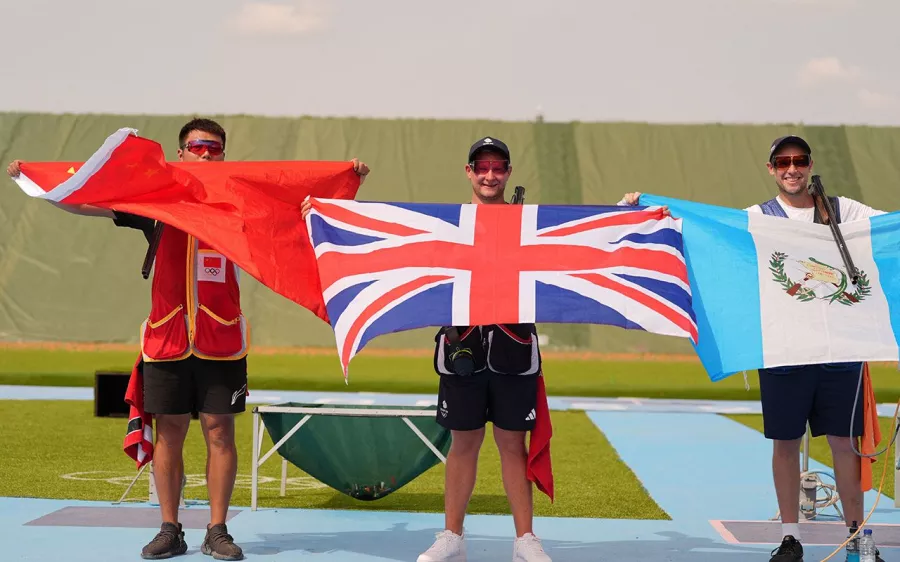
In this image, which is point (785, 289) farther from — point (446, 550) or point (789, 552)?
point (446, 550)

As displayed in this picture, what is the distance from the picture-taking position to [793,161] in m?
5.23

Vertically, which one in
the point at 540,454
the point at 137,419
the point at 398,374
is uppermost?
the point at 137,419

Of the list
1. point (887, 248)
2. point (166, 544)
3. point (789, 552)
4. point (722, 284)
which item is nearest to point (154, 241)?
point (166, 544)

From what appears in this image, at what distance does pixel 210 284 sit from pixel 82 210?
27.8 inches

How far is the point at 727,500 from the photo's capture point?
727cm

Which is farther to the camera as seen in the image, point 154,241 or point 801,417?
point 154,241

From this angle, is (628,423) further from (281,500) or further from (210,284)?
(210,284)

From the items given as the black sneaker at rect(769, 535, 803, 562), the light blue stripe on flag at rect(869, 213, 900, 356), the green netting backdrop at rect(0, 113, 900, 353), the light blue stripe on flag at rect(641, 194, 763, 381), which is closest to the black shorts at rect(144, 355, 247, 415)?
the light blue stripe on flag at rect(641, 194, 763, 381)

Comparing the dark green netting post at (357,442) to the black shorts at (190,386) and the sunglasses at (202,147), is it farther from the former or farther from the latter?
the sunglasses at (202,147)

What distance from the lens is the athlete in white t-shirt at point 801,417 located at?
16.8 ft

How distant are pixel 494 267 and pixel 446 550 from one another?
1.34m

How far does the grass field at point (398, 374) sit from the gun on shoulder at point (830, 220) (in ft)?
32.7

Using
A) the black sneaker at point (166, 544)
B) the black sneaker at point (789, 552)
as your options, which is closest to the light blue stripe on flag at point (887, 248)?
the black sneaker at point (789, 552)

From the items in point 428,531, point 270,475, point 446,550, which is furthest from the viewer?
point 270,475
